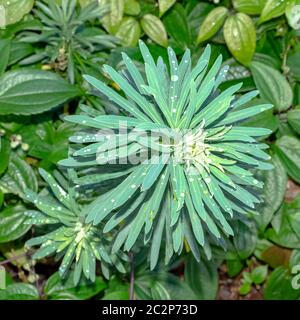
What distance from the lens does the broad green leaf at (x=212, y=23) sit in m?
1.48

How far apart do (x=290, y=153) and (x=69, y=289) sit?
0.57 meters

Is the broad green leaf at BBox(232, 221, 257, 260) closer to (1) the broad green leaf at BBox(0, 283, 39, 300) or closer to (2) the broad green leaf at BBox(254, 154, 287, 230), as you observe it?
(2) the broad green leaf at BBox(254, 154, 287, 230)

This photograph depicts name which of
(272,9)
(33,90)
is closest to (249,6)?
(272,9)

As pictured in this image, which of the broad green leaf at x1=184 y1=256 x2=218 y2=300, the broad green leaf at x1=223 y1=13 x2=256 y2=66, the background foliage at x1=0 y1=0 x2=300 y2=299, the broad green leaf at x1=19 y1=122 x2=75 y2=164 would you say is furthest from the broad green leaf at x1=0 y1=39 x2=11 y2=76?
the broad green leaf at x1=184 y1=256 x2=218 y2=300

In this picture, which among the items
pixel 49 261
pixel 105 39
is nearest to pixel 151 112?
pixel 105 39

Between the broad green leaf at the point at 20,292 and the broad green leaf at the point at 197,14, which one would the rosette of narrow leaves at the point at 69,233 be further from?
the broad green leaf at the point at 197,14

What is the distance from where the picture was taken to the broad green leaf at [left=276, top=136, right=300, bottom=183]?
1429 mm

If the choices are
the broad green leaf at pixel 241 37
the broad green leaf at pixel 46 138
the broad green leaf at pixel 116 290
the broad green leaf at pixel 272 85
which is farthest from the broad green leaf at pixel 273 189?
the broad green leaf at pixel 46 138

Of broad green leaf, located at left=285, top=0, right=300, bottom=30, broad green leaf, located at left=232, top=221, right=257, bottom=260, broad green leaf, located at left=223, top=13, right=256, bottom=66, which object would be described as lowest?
broad green leaf, located at left=232, top=221, right=257, bottom=260

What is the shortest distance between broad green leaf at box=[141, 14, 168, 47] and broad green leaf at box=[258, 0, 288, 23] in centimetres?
23

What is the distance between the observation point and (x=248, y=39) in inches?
57.6

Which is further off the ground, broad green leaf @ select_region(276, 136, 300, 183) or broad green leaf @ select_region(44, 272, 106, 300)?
broad green leaf @ select_region(276, 136, 300, 183)

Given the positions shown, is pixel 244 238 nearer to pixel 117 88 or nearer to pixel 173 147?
pixel 117 88

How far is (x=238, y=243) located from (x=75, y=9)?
25.7 inches
